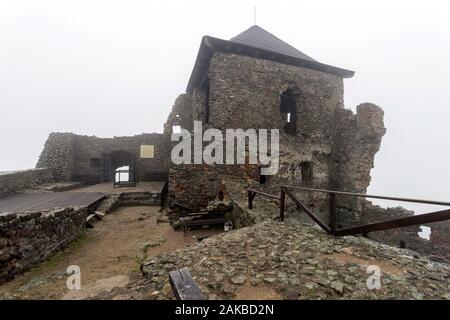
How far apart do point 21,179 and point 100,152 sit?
5530 mm

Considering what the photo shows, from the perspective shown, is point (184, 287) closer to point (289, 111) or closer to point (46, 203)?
point (46, 203)

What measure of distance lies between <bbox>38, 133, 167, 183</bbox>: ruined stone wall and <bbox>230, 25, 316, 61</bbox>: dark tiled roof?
930cm

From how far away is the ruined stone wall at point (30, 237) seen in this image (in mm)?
4250

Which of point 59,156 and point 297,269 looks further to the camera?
point 59,156

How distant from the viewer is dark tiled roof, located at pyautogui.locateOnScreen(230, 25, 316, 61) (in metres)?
10.7

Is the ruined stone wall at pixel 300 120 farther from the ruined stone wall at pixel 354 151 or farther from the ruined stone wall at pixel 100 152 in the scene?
the ruined stone wall at pixel 100 152

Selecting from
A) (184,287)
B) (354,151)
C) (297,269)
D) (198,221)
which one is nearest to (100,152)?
(198,221)

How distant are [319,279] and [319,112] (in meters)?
10.0

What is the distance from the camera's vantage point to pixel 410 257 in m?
3.64

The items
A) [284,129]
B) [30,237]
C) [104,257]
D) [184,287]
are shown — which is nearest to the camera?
[184,287]

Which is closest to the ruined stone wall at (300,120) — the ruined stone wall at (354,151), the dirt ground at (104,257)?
the ruined stone wall at (354,151)

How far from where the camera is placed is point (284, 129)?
11.5 m
